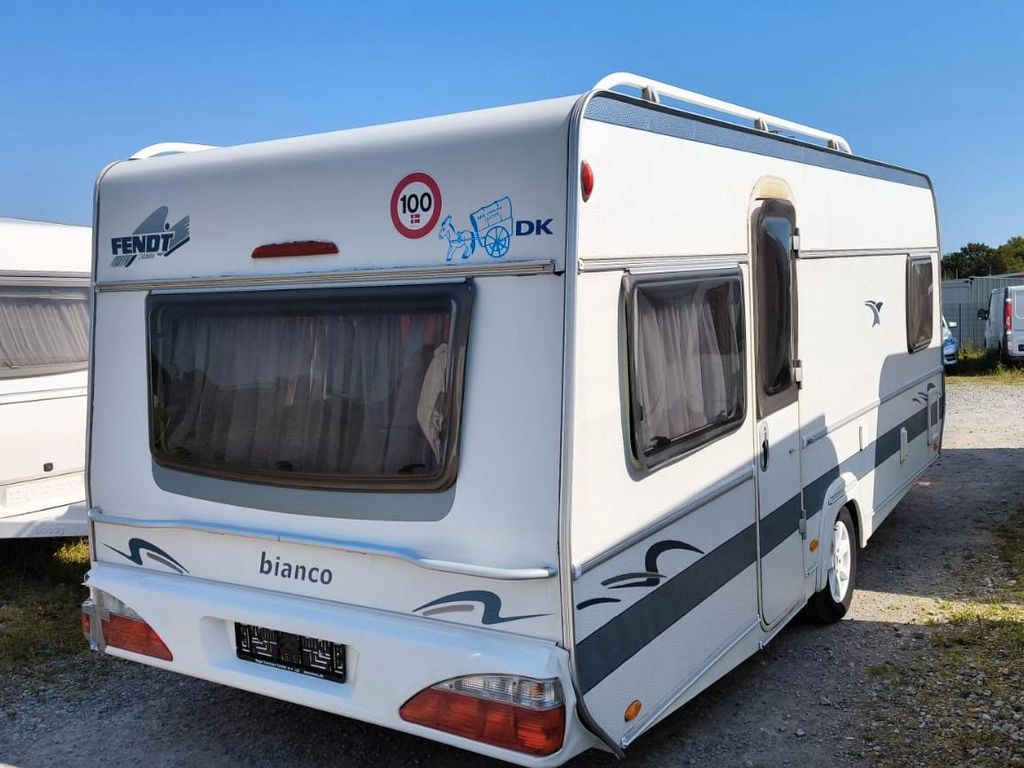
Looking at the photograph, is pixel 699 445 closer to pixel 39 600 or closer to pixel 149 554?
pixel 149 554

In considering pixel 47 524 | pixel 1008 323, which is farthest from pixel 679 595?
pixel 1008 323

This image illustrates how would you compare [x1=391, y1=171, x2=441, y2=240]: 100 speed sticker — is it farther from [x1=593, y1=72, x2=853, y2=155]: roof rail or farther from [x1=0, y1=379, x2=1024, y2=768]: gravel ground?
[x1=0, y1=379, x2=1024, y2=768]: gravel ground

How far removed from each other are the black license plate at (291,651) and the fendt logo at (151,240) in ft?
4.93

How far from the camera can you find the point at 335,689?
3506 mm

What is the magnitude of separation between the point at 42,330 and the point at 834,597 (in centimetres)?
506

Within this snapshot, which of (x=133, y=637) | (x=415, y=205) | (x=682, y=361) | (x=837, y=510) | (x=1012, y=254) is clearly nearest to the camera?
(x=415, y=205)

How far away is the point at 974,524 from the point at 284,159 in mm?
6072

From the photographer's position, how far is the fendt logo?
156 inches

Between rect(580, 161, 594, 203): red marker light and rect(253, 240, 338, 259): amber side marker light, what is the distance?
94 centimetres

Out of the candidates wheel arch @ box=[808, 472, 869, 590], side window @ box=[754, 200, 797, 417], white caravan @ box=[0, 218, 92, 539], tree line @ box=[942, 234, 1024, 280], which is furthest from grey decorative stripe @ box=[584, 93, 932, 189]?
tree line @ box=[942, 234, 1024, 280]

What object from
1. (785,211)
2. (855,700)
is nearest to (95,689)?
(855,700)

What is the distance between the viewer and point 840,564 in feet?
17.9

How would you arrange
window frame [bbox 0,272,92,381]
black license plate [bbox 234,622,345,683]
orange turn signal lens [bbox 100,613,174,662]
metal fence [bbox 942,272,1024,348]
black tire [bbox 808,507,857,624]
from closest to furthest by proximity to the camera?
1. black license plate [bbox 234,622,345,683]
2. orange turn signal lens [bbox 100,613,174,662]
3. black tire [bbox 808,507,857,624]
4. window frame [bbox 0,272,92,381]
5. metal fence [bbox 942,272,1024,348]

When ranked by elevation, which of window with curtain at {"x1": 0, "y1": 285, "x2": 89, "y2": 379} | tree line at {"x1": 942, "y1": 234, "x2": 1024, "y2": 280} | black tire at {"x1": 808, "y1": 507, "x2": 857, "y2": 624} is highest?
tree line at {"x1": 942, "y1": 234, "x2": 1024, "y2": 280}
